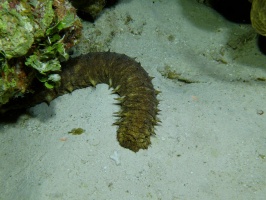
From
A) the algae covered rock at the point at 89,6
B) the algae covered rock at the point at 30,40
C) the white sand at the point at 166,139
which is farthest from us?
the algae covered rock at the point at 89,6

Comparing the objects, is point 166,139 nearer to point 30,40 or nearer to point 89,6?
point 30,40

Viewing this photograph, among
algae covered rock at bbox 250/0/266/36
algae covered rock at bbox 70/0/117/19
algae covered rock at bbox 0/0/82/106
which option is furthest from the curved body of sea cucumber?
algae covered rock at bbox 250/0/266/36

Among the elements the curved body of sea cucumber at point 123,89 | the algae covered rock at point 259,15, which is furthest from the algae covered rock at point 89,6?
the algae covered rock at point 259,15

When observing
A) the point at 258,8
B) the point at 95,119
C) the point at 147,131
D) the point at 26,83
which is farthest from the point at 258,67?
the point at 26,83

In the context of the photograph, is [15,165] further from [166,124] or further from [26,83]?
[166,124]

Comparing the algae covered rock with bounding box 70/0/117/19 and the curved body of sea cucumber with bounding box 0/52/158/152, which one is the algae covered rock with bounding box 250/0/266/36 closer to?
the curved body of sea cucumber with bounding box 0/52/158/152

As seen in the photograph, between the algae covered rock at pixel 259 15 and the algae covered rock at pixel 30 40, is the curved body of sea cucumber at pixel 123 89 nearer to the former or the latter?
the algae covered rock at pixel 30 40

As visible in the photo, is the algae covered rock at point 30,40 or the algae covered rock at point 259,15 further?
the algae covered rock at point 259,15
